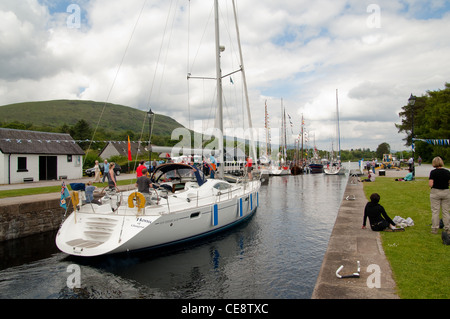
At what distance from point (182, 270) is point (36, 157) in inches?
869

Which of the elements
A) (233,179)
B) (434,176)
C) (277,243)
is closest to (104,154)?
(233,179)

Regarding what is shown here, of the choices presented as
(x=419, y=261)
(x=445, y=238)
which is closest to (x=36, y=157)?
(x=419, y=261)

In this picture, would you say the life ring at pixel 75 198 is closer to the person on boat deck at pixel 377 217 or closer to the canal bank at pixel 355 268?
the canal bank at pixel 355 268

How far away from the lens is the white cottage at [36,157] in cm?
2244

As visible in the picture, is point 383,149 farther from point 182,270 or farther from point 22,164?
point 182,270

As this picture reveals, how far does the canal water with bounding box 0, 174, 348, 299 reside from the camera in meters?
6.79

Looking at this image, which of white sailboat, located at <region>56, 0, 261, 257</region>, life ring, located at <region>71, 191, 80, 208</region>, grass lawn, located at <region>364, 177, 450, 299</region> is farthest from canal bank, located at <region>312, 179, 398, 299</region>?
life ring, located at <region>71, 191, 80, 208</region>

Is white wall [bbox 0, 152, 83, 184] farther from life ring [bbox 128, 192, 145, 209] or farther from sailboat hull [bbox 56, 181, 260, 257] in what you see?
life ring [bbox 128, 192, 145, 209]

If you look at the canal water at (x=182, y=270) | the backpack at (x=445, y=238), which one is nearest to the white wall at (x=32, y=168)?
the canal water at (x=182, y=270)

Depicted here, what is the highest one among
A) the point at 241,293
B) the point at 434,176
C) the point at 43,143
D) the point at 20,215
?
A: the point at 43,143

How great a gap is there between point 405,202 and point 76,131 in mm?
79812

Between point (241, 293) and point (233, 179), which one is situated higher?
point (233, 179)
